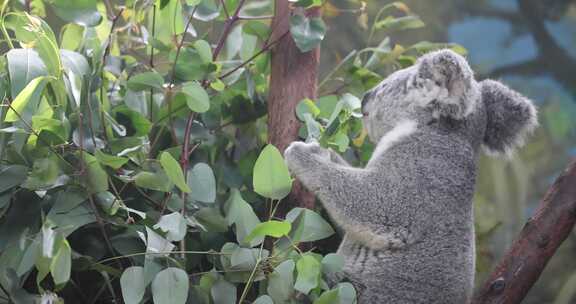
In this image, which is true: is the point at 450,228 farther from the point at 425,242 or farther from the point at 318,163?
the point at 318,163

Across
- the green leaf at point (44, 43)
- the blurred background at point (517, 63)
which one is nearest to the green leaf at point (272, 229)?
the green leaf at point (44, 43)

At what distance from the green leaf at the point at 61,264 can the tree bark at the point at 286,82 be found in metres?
0.74

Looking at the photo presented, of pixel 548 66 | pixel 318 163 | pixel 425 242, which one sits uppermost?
pixel 318 163

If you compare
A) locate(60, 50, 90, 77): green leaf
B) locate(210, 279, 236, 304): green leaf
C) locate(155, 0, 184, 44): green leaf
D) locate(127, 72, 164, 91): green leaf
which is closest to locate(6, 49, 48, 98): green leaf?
locate(60, 50, 90, 77): green leaf

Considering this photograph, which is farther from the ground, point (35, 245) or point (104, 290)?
point (35, 245)

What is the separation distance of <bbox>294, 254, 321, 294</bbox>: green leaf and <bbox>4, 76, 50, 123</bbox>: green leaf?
1.99 feet

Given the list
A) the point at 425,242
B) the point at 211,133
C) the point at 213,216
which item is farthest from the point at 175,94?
the point at 425,242

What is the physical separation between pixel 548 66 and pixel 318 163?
9.28ft

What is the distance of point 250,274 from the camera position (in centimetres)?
150

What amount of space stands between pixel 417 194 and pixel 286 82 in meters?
0.50

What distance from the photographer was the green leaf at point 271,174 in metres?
1.40

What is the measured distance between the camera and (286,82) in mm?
1927

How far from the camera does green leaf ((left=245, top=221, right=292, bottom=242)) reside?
1367 millimetres

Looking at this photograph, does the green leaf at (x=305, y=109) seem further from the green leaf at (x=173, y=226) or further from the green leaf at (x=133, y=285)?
the green leaf at (x=133, y=285)
